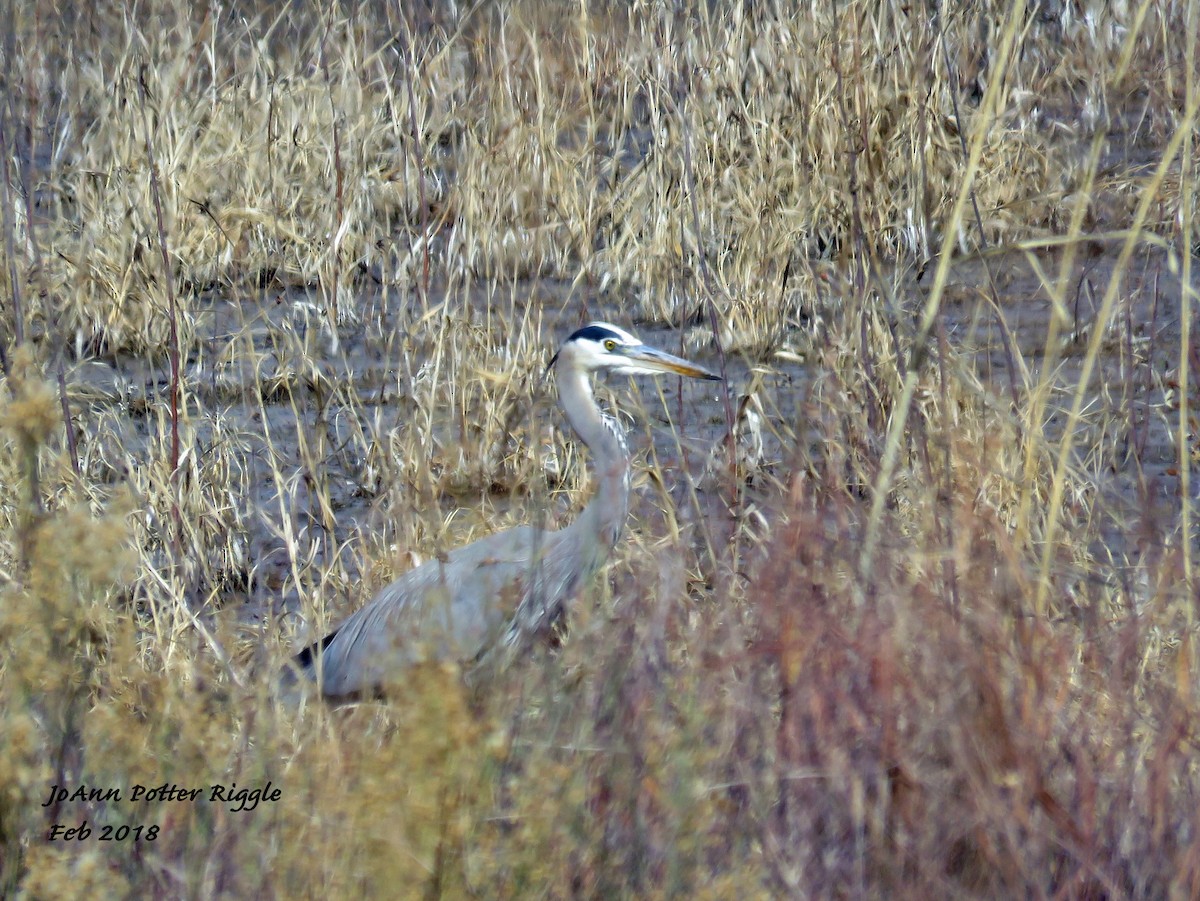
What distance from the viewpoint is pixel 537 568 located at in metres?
2.79

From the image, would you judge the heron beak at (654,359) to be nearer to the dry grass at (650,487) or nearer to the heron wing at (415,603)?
the dry grass at (650,487)

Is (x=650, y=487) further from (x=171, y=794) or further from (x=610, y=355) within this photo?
(x=171, y=794)

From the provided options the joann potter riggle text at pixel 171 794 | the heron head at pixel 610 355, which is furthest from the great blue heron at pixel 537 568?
the joann potter riggle text at pixel 171 794

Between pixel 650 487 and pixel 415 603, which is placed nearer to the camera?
pixel 415 603

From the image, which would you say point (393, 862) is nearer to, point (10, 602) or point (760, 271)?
point (10, 602)

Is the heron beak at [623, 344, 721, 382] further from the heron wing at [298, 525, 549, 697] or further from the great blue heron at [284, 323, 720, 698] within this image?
the heron wing at [298, 525, 549, 697]

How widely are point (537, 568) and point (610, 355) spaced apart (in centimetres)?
105

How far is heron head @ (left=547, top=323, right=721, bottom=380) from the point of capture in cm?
373

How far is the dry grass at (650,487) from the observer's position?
5.22 ft

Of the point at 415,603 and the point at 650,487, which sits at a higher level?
the point at 415,603

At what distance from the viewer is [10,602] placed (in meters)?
1.55

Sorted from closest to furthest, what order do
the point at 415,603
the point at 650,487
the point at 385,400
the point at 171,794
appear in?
the point at 171,794, the point at 415,603, the point at 650,487, the point at 385,400

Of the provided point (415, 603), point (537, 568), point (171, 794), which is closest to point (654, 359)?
point (537, 568)

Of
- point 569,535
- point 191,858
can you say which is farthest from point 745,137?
point 191,858
